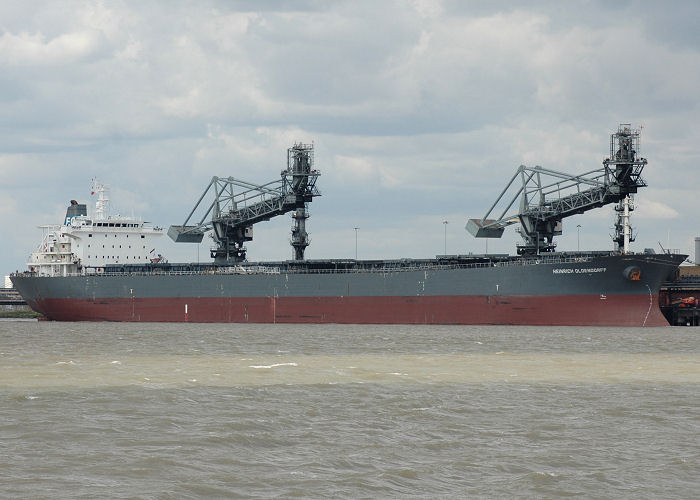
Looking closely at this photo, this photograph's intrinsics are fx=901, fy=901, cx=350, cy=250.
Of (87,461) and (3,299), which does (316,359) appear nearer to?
(87,461)

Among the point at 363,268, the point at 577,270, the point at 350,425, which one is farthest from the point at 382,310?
the point at 350,425

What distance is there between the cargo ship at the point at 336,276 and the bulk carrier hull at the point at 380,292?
0.19 ft

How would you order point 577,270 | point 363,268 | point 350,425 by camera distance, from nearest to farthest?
1. point 350,425
2. point 577,270
3. point 363,268

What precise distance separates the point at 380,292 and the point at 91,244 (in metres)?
23.2

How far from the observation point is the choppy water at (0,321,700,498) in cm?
1073

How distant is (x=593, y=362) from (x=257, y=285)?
2786 cm

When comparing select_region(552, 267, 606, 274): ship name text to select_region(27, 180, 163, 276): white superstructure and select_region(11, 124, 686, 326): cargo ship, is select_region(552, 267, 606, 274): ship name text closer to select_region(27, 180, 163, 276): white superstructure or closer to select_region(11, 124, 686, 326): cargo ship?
select_region(11, 124, 686, 326): cargo ship

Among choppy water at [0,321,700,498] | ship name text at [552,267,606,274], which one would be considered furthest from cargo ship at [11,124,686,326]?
choppy water at [0,321,700,498]

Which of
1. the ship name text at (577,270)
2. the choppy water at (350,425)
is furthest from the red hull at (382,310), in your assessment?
the choppy water at (350,425)

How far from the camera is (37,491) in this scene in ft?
33.4

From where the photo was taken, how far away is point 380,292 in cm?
4744

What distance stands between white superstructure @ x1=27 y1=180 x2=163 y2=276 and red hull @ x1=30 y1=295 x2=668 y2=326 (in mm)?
3414

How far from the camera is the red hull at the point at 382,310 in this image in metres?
41.7

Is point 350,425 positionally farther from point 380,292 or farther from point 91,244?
point 91,244
